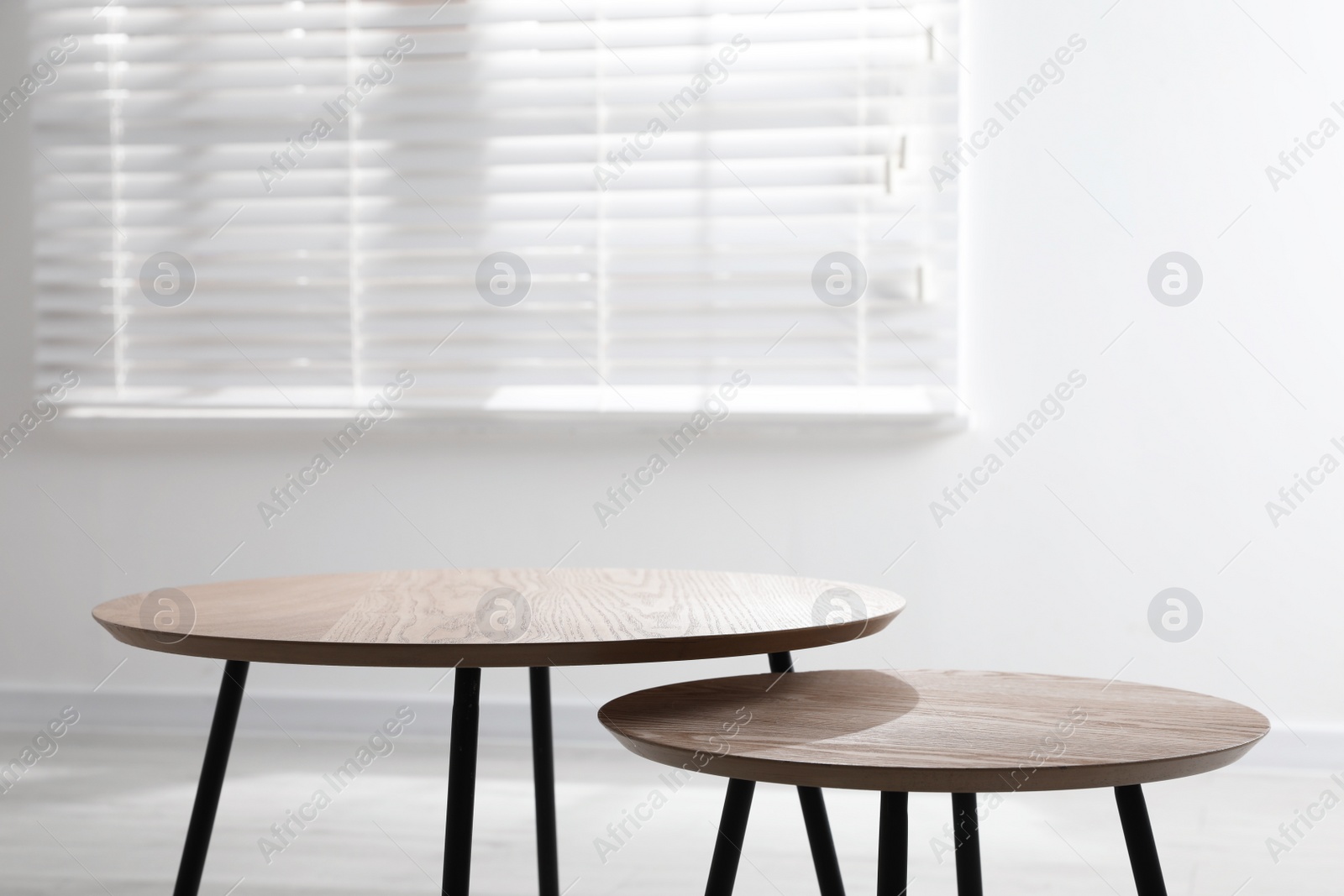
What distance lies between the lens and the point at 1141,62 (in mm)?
2604

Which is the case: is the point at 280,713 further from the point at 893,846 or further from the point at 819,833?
the point at 893,846

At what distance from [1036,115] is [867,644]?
126 centimetres

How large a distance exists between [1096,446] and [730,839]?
5.78 feet

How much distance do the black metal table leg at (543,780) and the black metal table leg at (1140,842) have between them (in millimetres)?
741

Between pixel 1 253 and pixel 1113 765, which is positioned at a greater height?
pixel 1 253

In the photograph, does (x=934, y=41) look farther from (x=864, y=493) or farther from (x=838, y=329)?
(x=864, y=493)

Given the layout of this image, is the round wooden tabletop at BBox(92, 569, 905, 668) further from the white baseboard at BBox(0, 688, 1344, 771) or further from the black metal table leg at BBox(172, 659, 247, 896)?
the white baseboard at BBox(0, 688, 1344, 771)

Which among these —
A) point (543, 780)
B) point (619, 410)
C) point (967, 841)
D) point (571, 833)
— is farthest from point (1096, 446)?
point (967, 841)

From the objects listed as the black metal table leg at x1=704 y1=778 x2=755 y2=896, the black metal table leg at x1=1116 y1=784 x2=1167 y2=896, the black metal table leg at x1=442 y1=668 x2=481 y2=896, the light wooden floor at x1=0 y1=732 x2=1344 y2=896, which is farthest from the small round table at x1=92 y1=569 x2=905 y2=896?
the light wooden floor at x1=0 y1=732 x2=1344 y2=896

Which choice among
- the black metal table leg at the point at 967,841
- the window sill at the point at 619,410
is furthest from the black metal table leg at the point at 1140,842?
the window sill at the point at 619,410

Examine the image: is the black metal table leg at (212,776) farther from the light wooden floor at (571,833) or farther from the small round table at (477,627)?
the light wooden floor at (571,833)

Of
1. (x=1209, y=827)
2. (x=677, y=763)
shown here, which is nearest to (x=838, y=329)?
(x=1209, y=827)

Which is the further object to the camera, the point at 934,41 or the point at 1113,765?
the point at 934,41

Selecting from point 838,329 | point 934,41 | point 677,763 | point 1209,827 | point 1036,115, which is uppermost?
point 934,41
